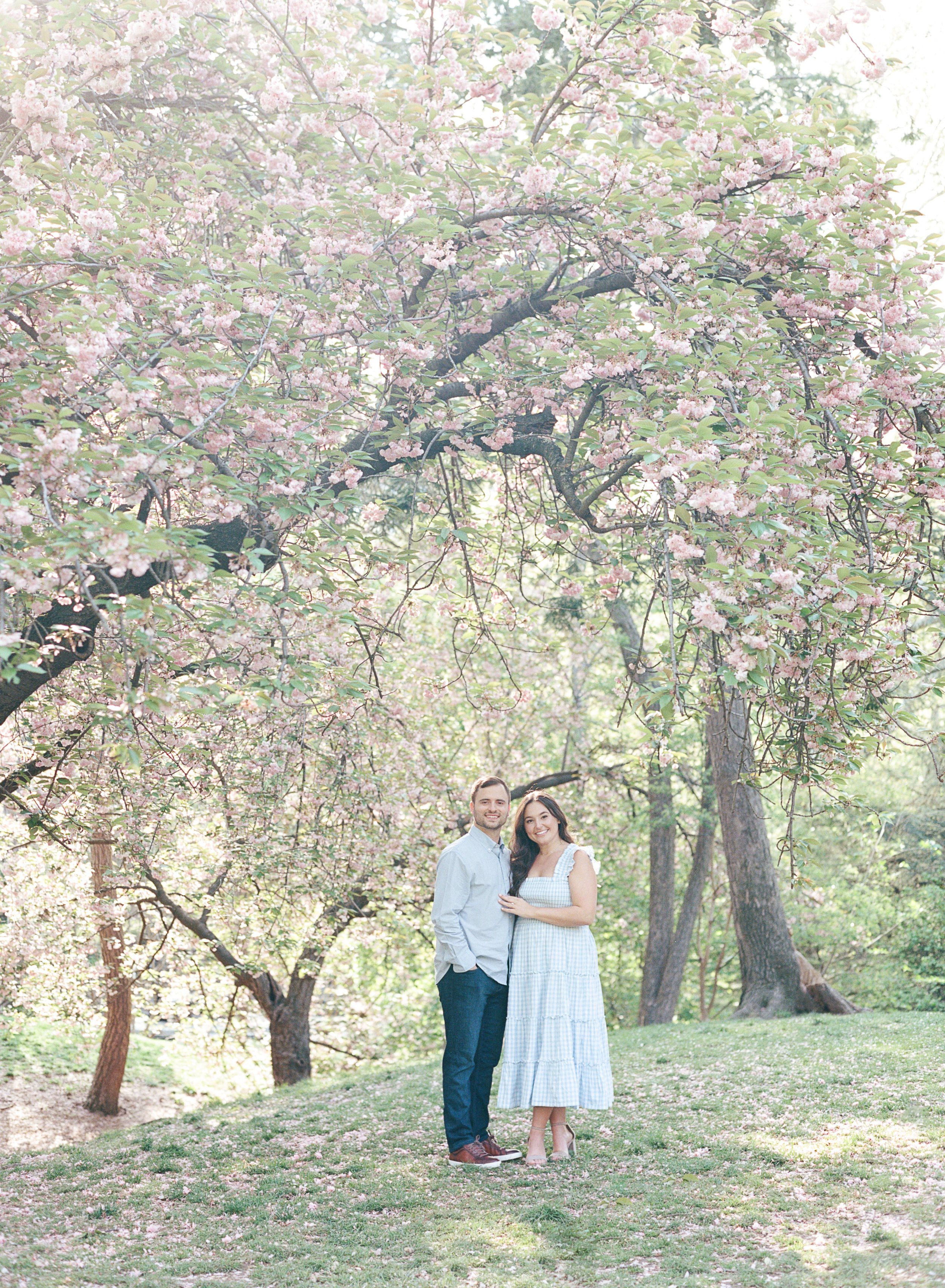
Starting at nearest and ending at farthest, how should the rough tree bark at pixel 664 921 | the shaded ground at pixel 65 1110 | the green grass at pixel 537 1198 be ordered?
1. the green grass at pixel 537 1198
2. the shaded ground at pixel 65 1110
3. the rough tree bark at pixel 664 921

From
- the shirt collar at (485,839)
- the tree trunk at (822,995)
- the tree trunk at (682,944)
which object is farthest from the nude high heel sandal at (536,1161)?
the tree trunk at (682,944)

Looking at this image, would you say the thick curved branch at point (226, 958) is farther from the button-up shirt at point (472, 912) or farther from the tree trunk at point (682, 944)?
the button-up shirt at point (472, 912)

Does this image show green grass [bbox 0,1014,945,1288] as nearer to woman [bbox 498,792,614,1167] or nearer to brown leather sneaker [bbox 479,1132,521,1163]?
brown leather sneaker [bbox 479,1132,521,1163]

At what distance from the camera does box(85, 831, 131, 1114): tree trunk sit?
30.8ft

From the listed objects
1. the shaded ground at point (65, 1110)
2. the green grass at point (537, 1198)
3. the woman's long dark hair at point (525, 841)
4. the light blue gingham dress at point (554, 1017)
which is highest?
the woman's long dark hair at point (525, 841)

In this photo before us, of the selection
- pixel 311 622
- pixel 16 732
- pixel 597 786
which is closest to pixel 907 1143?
→ pixel 311 622

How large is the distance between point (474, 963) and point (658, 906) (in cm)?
920

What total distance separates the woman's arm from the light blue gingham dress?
1.4 inches

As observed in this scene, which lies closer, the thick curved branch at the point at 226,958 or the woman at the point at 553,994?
the woman at the point at 553,994

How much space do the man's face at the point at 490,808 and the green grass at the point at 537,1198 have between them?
1370mm

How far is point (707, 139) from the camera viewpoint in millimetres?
4039

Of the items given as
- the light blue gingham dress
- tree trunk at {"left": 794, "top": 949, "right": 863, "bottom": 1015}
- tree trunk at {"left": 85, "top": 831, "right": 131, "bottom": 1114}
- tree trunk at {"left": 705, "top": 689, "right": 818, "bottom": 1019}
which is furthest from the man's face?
tree trunk at {"left": 794, "top": 949, "right": 863, "bottom": 1015}

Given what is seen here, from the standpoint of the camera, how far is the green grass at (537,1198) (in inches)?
135

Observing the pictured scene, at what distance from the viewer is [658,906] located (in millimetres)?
13109
